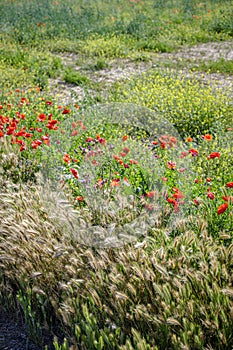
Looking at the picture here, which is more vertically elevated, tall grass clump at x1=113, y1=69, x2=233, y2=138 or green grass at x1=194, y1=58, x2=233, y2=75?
tall grass clump at x1=113, y1=69, x2=233, y2=138

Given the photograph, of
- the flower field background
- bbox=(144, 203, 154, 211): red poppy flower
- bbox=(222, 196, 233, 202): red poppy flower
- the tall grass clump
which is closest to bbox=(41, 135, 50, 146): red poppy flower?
the flower field background

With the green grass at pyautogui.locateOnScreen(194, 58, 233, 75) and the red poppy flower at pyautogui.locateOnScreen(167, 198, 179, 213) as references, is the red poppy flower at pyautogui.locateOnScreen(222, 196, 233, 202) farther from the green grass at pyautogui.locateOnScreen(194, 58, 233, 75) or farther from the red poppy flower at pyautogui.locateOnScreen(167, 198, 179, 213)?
the green grass at pyautogui.locateOnScreen(194, 58, 233, 75)

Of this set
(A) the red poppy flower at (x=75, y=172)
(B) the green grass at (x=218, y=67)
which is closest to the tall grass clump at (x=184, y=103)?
(B) the green grass at (x=218, y=67)

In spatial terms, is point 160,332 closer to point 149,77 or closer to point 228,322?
point 228,322

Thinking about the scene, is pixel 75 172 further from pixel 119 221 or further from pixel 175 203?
pixel 175 203

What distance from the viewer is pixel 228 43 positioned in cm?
1080

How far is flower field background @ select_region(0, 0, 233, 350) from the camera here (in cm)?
262

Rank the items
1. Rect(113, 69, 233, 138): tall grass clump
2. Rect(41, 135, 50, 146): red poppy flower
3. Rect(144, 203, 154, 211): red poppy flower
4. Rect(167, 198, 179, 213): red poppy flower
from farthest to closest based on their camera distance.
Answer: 1. Rect(113, 69, 233, 138): tall grass clump
2. Rect(41, 135, 50, 146): red poppy flower
3. Rect(144, 203, 154, 211): red poppy flower
4. Rect(167, 198, 179, 213): red poppy flower

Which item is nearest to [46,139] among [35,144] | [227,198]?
[35,144]

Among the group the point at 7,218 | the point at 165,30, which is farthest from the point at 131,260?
the point at 165,30

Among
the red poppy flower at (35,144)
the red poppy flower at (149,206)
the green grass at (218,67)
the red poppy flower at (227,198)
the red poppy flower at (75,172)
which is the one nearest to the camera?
the red poppy flower at (227,198)

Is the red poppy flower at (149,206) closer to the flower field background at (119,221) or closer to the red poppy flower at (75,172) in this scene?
the flower field background at (119,221)

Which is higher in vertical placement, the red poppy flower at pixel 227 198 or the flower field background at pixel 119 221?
the red poppy flower at pixel 227 198

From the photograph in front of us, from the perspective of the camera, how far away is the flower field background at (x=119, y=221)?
2619 mm
